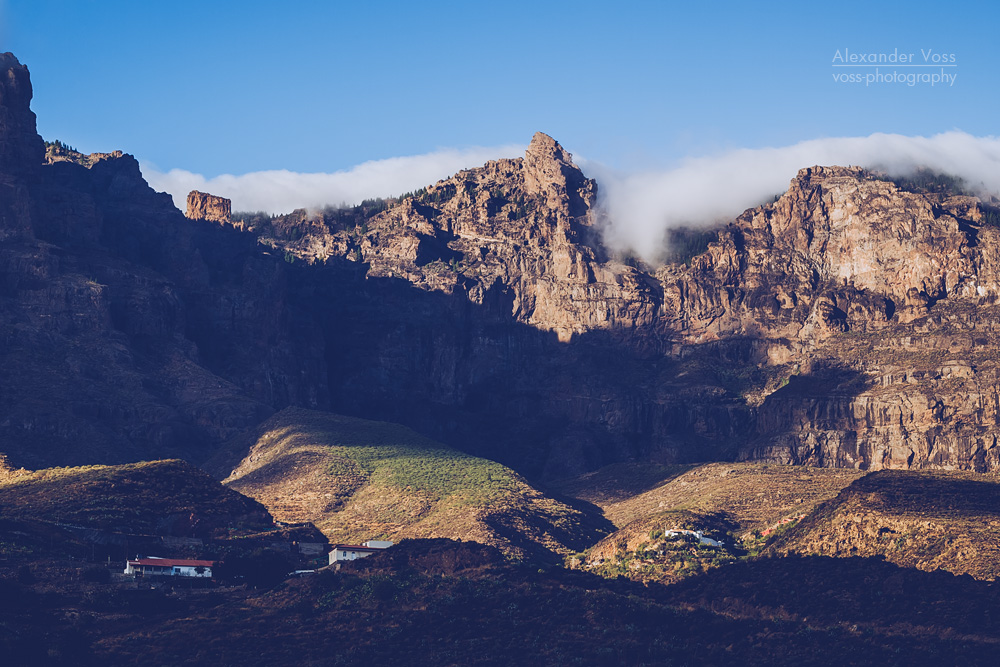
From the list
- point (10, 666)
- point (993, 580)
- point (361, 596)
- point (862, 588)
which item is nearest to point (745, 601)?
point (862, 588)

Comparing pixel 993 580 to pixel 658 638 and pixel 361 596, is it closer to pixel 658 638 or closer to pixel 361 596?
pixel 658 638

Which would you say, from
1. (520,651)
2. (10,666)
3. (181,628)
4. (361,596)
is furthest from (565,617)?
(10,666)

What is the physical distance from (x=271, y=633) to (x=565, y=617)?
2841 cm

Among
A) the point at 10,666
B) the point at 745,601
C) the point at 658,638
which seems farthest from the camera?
the point at 745,601

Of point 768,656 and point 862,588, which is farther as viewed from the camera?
point 862,588

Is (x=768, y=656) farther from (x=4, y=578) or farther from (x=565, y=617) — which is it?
(x=4, y=578)

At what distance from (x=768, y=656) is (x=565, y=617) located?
20800 millimetres

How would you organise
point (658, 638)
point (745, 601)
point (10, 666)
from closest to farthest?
point (10, 666) < point (658, 638) < point (745, 601)

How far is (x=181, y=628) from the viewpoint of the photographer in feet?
611

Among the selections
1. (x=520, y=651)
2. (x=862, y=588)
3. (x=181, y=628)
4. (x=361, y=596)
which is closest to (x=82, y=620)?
(x=181, y=628)

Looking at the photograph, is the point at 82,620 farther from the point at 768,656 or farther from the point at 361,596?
the point at 768,656

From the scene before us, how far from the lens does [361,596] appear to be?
19725 centimetres

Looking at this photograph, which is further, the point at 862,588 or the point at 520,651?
the point at 862,588

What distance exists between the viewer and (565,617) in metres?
188
